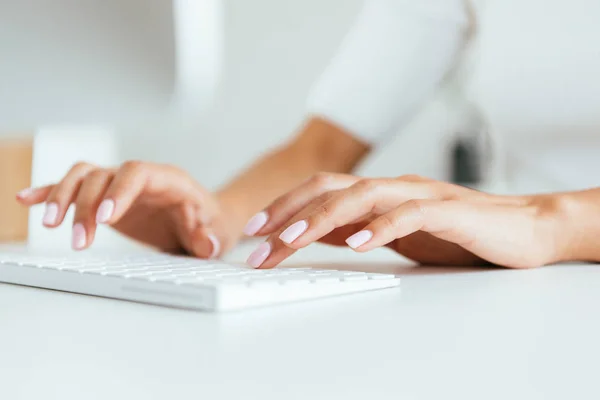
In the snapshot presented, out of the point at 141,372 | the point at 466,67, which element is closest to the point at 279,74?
the point at 466,67

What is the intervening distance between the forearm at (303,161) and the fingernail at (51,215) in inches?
17.7

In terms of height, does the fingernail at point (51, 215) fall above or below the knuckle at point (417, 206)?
below

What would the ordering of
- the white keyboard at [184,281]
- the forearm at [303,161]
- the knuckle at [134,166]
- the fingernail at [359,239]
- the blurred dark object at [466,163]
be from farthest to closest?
1. the blurred dark object at [466,163]
2. the forearm at [303,161]
3. the knuckle at [134,166]
4. the fingernail at [359,239]
5. the white keyboard at [184,281]

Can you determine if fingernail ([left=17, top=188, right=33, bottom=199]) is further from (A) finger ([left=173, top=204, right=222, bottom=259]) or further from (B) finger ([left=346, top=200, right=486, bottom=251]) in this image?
(B) finger ([left=346, top=200, right=486, bottom=251])

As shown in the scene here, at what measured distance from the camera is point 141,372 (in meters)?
0.29

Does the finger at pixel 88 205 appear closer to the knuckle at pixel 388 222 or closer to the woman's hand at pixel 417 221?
the woman's hand at pixel 417 221

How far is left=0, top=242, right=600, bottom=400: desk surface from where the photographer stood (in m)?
0.28

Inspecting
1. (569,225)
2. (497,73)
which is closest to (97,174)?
(569,225)

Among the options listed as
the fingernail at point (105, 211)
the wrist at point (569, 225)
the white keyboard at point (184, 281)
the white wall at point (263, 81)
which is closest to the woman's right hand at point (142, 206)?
the fingernail at point (105, 211)

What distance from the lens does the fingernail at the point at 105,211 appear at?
2.41 feet

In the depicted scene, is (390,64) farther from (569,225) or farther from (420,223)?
(420,223)

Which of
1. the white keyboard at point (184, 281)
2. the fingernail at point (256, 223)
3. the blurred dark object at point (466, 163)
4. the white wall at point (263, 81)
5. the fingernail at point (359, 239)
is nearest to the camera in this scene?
the white keyboard at point (184, 281)

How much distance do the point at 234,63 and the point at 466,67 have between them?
3.80 ft

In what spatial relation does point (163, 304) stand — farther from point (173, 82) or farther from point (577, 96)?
point (577, 96)
